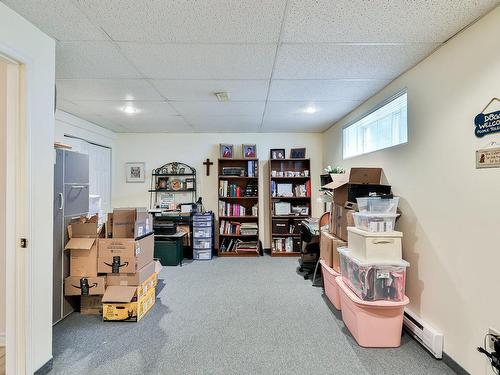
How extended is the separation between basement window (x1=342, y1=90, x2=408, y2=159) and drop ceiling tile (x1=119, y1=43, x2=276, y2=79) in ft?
4.43

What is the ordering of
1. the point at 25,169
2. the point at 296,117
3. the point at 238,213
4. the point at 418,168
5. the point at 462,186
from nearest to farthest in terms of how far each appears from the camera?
the point at 25,169 < the point at 462,186 < the point at 418,168 < the point at 296,117 < the point at 238,213

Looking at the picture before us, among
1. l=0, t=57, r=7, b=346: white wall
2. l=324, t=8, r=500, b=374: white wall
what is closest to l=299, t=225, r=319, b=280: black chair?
l=324, t=8, r=500, b=374: white wall

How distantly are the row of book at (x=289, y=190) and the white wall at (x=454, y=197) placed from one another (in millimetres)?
2363

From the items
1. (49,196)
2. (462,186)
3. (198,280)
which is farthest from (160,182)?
(462,186)

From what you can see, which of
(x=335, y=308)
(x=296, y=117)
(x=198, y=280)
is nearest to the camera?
(x=335, y=308)

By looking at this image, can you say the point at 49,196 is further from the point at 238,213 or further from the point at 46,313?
the point at 238,213

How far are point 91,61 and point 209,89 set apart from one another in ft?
3.51

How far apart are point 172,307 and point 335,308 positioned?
1.71 metres

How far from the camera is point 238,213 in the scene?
476cm

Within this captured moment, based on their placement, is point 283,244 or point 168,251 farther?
point 283,244

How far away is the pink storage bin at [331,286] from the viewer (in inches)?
103

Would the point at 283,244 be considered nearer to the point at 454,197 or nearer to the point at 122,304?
the point at 122,304

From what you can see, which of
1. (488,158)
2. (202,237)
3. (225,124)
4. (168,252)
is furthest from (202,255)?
(488,158)

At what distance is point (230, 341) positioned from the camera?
6.89ft
